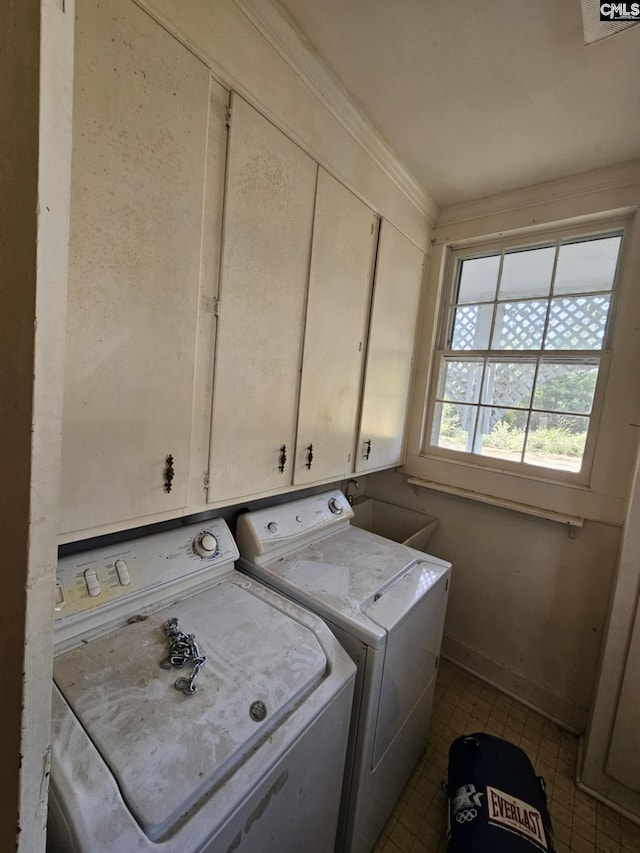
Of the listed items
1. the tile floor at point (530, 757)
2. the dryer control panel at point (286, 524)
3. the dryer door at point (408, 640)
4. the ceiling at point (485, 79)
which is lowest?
the tile floor at point (530, 757)

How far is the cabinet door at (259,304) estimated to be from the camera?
1.11m

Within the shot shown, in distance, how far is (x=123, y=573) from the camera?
104 cm

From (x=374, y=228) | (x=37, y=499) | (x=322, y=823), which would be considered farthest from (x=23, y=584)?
(x=374, y=228)

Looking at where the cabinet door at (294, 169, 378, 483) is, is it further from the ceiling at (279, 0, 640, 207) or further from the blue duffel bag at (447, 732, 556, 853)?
the blue duffel bag at (447, 732, 556, 853)

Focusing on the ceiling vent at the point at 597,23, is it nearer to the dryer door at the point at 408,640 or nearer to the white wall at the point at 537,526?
the white wall at the point at 537,526

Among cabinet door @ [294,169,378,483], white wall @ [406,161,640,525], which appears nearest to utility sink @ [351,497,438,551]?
white wall @ [406,161,640,525]

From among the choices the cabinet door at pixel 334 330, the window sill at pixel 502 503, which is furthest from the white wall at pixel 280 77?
the window sill at pixel 502 503

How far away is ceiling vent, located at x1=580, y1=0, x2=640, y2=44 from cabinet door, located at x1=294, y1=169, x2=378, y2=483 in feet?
2.68

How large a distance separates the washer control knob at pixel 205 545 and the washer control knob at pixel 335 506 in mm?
656

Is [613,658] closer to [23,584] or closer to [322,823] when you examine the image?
[322,823]

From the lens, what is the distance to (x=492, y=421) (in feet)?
6.82

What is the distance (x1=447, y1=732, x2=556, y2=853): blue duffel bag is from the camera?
109cm

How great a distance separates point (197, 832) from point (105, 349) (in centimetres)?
96

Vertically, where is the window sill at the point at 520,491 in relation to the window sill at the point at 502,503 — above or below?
above
